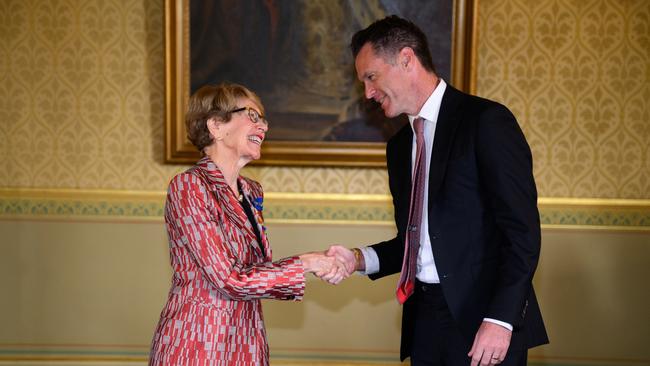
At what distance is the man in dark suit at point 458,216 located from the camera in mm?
2086

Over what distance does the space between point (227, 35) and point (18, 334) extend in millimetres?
2226

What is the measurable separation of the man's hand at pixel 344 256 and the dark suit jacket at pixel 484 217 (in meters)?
0.52

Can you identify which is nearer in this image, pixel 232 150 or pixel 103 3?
pixel 232 150

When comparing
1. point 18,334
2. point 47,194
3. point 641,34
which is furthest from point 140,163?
point 641,34

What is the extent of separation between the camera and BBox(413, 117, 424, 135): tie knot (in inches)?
94.7

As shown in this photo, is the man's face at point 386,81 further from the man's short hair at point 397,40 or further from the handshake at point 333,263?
the handshake at point 333,263

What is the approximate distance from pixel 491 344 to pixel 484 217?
0.39 m

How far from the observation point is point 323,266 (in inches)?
98.5

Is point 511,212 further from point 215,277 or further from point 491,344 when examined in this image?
point 215,277

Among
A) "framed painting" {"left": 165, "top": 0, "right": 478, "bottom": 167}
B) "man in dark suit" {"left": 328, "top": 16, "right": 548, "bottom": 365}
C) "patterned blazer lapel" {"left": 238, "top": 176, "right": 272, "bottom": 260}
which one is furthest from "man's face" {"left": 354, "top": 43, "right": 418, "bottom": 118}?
"framed painting" {"left": 165, "top": 0, "right": 478, "bottom": 167}

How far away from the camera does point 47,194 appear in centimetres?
436

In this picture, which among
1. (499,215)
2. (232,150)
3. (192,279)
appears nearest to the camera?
(499,215)

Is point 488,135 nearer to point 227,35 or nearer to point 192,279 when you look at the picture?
point 192,279

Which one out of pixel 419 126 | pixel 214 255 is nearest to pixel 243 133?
pixel 214 255
